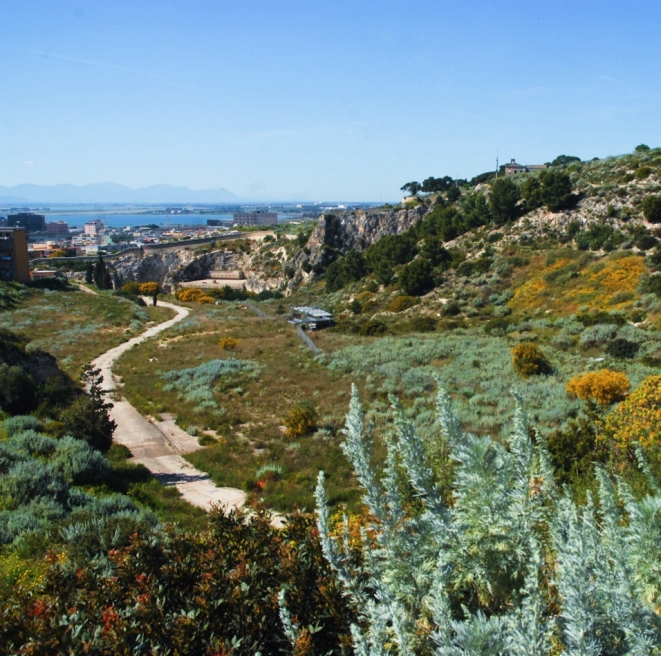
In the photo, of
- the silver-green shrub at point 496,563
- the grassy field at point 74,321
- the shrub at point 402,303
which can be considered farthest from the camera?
the shrub at point 402,303

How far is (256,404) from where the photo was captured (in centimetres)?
1970

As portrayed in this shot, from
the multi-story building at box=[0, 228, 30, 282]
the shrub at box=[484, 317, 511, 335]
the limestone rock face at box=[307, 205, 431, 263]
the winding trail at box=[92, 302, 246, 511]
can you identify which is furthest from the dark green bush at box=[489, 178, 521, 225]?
the multi-story building at box=[0, 228, 30, 282]

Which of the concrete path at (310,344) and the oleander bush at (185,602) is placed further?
the concrete path at (310,344)

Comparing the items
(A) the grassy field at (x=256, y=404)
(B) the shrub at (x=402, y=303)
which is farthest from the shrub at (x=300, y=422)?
(B) the shrub at (x=402, y=303)

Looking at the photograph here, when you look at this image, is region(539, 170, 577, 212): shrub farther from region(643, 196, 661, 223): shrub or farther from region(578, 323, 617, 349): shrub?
region(578, 323, 617, 349): shrub

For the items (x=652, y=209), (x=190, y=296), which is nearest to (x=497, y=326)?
(x=652, y=209)

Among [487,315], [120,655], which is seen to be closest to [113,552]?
[120,655]

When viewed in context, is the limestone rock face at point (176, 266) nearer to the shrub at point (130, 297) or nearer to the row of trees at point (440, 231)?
the shrub at point (130, 297)

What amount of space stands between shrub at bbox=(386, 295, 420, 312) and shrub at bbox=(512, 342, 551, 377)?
19614 millimetres

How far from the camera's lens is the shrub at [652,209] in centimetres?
3822

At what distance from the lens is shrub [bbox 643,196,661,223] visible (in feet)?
125

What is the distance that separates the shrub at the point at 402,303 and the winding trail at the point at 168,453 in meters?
24.0

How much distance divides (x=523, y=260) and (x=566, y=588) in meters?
41.0

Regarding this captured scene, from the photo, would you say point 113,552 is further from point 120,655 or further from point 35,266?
point 35,266
